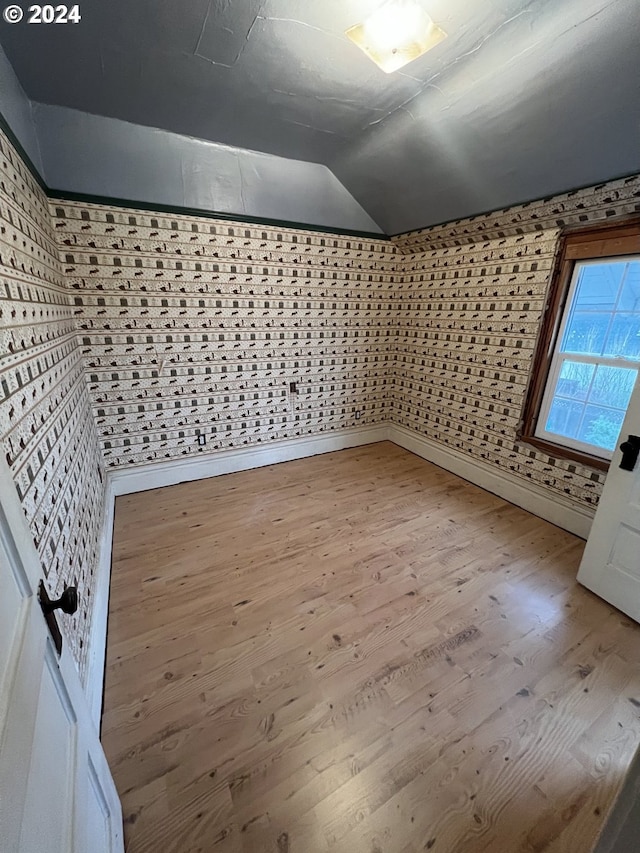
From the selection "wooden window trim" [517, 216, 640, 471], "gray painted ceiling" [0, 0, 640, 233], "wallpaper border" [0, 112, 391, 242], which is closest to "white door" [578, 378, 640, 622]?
"wooden window trim" [517, 216, 640, 471]

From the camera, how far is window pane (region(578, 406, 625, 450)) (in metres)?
2.24

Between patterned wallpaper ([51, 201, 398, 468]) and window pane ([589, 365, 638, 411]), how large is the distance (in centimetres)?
202

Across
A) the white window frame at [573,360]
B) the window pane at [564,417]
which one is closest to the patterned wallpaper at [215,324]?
the white window frame at [573,360]

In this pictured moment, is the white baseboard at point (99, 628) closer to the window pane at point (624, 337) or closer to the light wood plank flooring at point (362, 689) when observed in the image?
the light wood plank flooring at point (362, 689)

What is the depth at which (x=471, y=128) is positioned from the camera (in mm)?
1940

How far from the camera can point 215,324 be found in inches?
113

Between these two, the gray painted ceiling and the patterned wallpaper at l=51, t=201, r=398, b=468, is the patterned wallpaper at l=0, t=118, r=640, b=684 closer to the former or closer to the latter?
the patterned wallpaper at l=51, t=201, r=398, b=468

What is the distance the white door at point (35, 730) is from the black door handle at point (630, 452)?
2.32 meters

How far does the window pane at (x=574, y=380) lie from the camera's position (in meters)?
2.35

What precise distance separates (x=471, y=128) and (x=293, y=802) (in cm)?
324

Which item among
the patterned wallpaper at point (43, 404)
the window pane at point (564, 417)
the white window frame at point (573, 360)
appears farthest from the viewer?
the window pane at point (564, 417)

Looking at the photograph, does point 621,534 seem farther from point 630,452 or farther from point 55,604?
point 55,604

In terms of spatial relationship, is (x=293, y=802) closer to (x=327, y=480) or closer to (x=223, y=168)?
(x=327, y=480)

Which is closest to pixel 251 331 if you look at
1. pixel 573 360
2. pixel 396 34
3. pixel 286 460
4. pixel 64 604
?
pixel 286 460
